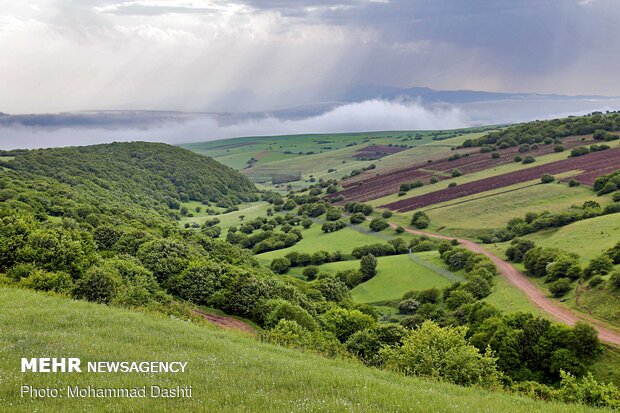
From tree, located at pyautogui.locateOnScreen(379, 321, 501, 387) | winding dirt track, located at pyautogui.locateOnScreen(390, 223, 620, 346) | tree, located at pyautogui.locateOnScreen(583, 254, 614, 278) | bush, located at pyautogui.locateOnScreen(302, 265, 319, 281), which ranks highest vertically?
tree, located at pyautogui.locateOnScreen(379, 321, 501, 387)

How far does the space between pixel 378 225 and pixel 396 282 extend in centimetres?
3534

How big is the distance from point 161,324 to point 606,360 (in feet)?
105

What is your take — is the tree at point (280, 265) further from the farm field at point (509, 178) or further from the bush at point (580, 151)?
the bush at point (580, 151)

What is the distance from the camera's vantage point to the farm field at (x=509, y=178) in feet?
378

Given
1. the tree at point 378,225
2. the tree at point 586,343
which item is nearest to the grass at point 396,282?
the tree at point 378,225

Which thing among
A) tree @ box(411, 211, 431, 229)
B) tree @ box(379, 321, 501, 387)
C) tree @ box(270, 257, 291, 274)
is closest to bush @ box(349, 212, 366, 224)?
tree @ box(411, 211, 431, 229)

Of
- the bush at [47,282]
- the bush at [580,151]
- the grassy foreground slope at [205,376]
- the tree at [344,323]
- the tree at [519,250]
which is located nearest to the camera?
the grassy foreground slope at [205,376]

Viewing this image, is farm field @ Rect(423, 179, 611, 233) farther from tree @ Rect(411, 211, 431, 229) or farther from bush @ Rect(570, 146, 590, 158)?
bush @ Rect(570, 146, 590, 158)

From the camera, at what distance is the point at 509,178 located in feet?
394

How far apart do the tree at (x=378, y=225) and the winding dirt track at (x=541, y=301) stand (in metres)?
28.7

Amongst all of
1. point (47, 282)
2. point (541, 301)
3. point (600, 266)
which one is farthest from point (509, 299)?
point (47, 282)

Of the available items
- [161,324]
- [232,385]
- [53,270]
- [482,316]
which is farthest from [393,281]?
[232,385]

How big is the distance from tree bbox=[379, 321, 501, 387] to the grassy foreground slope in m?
7.35

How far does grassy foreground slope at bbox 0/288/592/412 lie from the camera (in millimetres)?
10805
